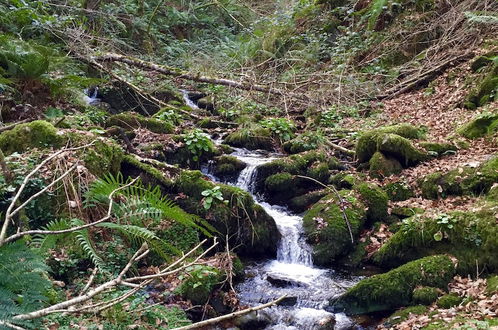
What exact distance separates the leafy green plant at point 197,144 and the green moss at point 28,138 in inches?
117

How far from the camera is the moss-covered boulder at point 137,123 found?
364 inches

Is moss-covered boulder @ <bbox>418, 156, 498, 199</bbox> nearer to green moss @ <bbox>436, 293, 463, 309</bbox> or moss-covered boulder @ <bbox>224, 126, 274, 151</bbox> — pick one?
green moss @ <bbox>436, 293, 463, 309</bbox>

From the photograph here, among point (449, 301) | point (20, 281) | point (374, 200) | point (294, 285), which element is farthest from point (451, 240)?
point (20, 281)

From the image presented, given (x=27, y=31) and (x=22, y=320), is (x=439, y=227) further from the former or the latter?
(x=27, y=31)

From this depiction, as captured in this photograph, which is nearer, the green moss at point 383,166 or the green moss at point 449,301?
the green moss at point 449,301

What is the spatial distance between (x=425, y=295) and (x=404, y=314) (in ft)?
1.19

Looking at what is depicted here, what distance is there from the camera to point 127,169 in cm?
696

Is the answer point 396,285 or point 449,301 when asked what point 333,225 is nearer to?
point 396,285

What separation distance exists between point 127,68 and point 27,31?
2.50m

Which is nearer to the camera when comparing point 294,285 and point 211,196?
point 294,285

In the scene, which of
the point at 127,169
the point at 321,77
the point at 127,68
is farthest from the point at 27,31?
the point at 321,77

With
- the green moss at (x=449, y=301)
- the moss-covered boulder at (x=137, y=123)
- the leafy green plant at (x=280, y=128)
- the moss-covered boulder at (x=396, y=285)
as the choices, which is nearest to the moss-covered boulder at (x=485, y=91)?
the leafy green plant at (x=280, y=128)

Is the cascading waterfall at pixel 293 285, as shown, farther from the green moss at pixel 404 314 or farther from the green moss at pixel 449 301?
the green moss at pixel 449 301

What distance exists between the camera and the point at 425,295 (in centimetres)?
504
